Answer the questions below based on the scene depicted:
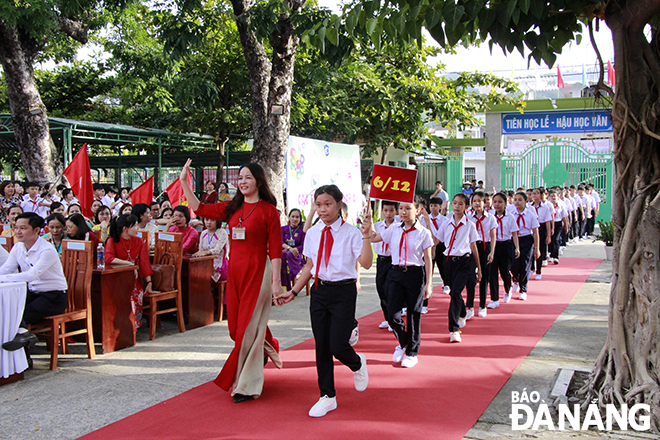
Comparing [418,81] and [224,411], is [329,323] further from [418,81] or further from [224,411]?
[418,81]

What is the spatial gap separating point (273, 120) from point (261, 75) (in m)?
0.80

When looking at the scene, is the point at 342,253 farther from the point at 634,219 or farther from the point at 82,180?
the point at 82,180

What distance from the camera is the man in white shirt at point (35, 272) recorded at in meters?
5.18

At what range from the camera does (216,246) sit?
726cm

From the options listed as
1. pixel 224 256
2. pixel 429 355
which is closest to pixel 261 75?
pixel 224 256

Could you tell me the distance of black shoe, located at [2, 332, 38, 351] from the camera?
15.5 feet

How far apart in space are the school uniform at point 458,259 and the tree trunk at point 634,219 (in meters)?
2.22

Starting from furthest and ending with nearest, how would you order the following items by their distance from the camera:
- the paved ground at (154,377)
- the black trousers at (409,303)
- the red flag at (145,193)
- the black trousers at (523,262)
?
the red flag at (145,193)
the black trousers at (523,262)
the black trousers at (409,303)
the paved ground at (154,377)

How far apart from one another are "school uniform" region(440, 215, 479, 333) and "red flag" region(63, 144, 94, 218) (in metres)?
5.71

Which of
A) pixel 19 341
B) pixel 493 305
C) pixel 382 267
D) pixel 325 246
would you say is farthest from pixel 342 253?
pixel 493 305

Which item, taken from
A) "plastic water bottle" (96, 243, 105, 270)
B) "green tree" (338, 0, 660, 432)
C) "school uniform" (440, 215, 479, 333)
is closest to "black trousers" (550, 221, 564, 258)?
"school uniform" (440, 215, 479, 333)

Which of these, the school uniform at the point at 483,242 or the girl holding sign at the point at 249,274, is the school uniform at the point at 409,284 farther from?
the school uniform at the point at 483,242

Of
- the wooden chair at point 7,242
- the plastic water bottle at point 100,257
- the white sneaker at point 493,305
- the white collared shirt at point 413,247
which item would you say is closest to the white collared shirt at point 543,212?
the white sneaker at point 493,305

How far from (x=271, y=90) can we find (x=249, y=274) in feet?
19.5
